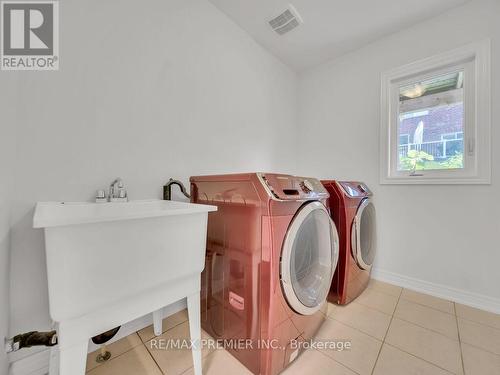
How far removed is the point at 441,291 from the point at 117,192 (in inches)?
94.7

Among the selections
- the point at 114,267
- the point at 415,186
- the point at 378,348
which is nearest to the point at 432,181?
the point at 415,186

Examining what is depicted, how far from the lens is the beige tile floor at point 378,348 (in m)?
0.96

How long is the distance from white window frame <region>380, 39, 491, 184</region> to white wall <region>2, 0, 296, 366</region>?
1302mm

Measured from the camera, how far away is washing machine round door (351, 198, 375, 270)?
4.77 feet

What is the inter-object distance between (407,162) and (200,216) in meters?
1.94

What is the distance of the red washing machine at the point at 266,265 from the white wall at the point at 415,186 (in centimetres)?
106

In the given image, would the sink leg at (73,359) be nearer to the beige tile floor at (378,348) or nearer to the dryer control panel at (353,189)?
the beige tile floor at (378,348)

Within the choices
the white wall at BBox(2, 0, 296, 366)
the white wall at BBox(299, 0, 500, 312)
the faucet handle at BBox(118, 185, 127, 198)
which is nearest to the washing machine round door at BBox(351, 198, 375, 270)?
the white wall at BBox(299, 0, 500, 312)

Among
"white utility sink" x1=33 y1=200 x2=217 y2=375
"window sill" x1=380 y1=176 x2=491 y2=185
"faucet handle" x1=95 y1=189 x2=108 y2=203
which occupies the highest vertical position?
"window sill" x1=380 y1=176 x2=491 y2=185

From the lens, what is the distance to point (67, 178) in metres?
0.98

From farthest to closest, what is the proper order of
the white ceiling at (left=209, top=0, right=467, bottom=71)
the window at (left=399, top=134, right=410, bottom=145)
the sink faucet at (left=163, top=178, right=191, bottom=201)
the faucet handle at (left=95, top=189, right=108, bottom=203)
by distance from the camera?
1. the window at (left=399, top=134, right=410, bottom=145)
2. the white ceiling at (left=209, top=0, right=467, bottom=71)
3. the sink faucet at (left=163, top=178, right=191, bottom=201)
4. the faucet handle at (left=95, top=189, right=108, bottom=203)

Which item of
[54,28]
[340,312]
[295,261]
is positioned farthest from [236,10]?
[340,312]

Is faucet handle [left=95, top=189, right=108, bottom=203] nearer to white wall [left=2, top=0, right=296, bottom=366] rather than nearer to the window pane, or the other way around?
white wall [left=2, top=0, right=296, bottom=366]

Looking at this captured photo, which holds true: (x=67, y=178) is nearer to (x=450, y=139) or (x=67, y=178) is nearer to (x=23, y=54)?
(x=23, y=54)
